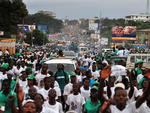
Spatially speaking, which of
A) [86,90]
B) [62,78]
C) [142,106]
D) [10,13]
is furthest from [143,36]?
[142,106]

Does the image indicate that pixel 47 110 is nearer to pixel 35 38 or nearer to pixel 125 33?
pixel 125 33

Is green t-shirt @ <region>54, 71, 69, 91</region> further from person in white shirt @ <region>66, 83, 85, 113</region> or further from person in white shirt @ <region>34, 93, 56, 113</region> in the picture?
person in white shirt @ <region>34, 93, 56, 113</region>

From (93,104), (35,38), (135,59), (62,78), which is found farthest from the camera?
(35,38)

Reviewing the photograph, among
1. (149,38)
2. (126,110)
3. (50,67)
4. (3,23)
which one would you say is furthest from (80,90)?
(149,38)

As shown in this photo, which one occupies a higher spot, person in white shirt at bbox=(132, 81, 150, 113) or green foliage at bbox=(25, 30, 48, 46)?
person in white shirt at bbox=(132, 81, 150, 113)

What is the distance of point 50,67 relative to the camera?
39.1ft

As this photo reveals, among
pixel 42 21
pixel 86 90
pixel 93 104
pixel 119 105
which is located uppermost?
pixel 119 105

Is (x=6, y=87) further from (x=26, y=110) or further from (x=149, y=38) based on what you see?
(x=149, y=38)

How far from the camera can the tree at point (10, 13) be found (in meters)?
48.9

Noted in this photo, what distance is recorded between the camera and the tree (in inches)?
1924

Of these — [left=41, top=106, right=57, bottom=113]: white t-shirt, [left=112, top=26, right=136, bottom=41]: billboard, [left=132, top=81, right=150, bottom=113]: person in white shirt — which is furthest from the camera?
[left=112, top=26, right=136, bottom=41]: billboard

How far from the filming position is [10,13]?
162 feet

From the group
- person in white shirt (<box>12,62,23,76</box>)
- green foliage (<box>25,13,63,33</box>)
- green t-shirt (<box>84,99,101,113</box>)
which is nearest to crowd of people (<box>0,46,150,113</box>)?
green t-shirt (<box>84,99,101,113</box>)

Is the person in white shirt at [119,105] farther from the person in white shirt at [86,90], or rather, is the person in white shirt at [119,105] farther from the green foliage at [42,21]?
the green foliage at [42,21]
